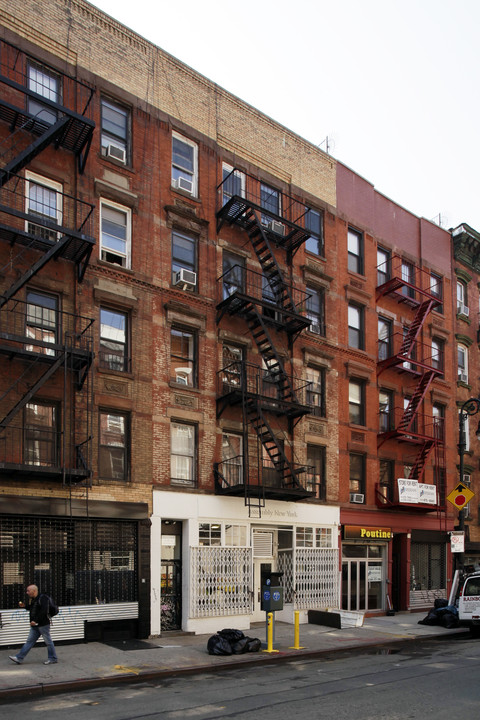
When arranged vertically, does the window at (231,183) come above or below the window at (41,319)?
above

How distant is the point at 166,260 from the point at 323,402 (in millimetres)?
8549

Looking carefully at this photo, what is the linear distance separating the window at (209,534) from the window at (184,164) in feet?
35.2

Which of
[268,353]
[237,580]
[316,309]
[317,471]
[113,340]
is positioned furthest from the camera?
[316,309]

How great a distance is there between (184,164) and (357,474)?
44.2 ft

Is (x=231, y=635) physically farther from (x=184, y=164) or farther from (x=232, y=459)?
(x=184, y=164)

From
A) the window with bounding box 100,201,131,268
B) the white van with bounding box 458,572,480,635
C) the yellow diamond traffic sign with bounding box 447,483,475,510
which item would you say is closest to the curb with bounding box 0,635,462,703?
the white van with bounding box 458,572,480,635

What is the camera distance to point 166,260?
2266 cm

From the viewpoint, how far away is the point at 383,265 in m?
31.7

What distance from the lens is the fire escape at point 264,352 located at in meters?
23.3

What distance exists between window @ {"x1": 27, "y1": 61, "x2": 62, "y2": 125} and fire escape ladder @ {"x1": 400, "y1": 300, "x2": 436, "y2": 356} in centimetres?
1656

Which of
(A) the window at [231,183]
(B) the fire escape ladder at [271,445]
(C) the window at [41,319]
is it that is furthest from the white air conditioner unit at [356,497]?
(C) the window at [41,319]

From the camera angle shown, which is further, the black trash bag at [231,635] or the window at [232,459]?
the window at [232,459]

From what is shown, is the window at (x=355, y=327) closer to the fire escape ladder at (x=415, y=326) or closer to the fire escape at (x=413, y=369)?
the fire escape at (x=413, y=369)

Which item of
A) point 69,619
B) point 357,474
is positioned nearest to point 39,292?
point 69,619
